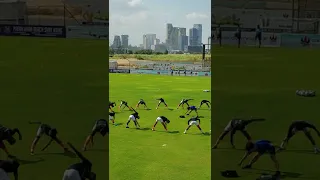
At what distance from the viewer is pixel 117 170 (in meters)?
4.55

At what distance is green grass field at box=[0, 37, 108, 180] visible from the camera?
3193 millimetres

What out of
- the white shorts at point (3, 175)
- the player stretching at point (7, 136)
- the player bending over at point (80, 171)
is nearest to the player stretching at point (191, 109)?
the player bending over at point (80, 171)

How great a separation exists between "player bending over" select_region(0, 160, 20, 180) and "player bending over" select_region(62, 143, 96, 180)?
0.42m

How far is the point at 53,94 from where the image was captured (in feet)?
10.9
